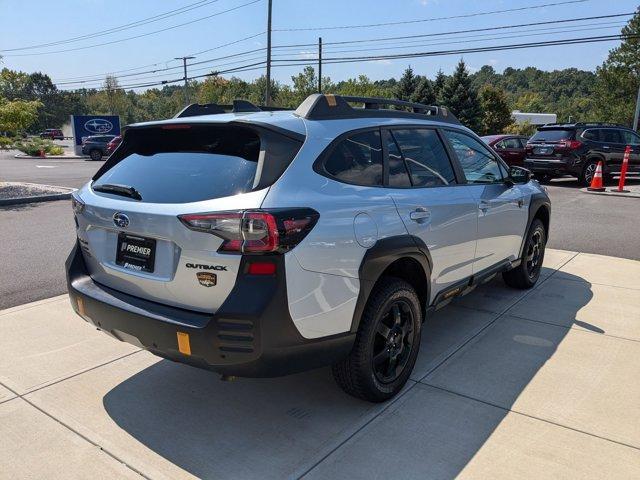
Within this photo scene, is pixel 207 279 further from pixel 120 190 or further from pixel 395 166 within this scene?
pixel 395 166

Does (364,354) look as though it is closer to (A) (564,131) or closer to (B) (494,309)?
(B) (494,309)

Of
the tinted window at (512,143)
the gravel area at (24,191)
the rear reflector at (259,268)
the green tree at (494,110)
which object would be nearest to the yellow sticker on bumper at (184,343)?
the rear reflector at (259,268)

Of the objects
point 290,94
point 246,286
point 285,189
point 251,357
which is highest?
point 290,94

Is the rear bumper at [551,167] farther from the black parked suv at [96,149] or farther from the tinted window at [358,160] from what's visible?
the black parked suv at [96,149]

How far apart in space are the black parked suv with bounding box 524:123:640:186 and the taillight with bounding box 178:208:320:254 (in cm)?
1407

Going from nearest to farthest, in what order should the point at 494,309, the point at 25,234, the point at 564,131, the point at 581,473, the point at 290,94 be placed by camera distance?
1. the point at 581,473
2. the point at 494,309
3. the point at 25,234
4. the point at 564,131
5. the point at 290,94

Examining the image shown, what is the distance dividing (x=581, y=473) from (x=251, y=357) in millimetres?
1738

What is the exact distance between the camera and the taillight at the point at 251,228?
94.9 inches

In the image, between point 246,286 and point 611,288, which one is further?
point 611,288

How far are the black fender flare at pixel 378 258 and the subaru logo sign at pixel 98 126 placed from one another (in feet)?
123

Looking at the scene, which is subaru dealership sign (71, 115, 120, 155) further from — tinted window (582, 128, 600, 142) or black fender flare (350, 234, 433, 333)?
black fender flare (350, 234, 433, 333)

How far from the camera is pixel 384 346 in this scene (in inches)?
127

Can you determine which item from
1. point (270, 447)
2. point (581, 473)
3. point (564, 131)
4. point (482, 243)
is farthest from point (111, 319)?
point (564, 131)

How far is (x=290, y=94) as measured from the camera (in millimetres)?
72812
